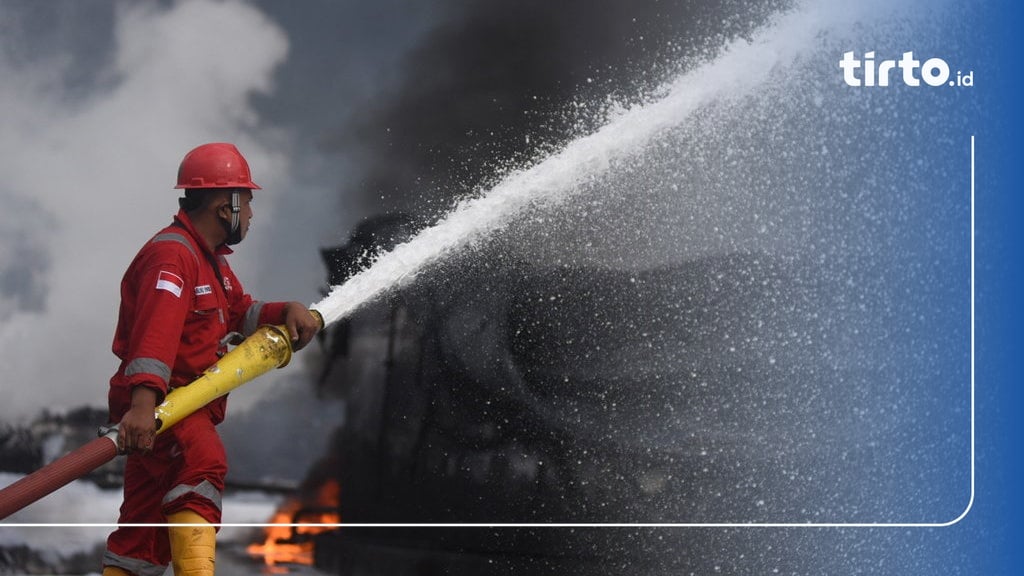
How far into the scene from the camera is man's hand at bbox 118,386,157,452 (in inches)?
141

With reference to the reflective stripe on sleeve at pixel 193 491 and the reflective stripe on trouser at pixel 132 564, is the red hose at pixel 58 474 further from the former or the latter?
the reflective stripe on trouser at pixel 132 564

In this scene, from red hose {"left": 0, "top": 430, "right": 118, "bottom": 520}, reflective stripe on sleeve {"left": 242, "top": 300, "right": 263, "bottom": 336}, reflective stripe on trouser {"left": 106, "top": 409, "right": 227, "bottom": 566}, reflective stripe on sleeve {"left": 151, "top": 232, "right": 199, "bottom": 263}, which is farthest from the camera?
reflective stripe on sleeve {"left": 242, "top": 300, "right": 263, "bottom": 336}

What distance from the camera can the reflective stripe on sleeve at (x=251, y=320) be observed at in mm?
4188

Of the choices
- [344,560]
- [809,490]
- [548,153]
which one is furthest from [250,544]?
[809,490]

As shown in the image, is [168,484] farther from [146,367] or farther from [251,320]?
[251,320]

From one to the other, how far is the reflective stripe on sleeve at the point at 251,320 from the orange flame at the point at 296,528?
3.94 ft

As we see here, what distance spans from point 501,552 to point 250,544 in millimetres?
1169

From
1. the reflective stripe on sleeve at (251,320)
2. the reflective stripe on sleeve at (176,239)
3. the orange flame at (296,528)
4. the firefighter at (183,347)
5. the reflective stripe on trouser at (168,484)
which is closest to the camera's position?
the firefighter at (183,347)

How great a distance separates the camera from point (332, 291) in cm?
488

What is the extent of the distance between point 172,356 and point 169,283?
0.25 meters

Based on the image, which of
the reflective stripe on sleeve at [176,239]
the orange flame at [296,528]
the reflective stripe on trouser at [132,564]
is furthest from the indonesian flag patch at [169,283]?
the orange flame at [296,528]

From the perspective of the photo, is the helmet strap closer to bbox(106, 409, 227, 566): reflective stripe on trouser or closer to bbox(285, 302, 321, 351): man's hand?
bbox(285, 302, 321, 351): man's hand

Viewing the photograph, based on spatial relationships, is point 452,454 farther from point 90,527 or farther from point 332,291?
point 90,527

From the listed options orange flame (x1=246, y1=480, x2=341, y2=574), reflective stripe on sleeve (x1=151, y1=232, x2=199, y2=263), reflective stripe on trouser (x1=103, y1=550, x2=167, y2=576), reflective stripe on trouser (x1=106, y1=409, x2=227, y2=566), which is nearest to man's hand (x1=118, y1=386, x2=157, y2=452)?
reflective stripe on trouser (x1=106, y1=409, x2=227, y2=566)
